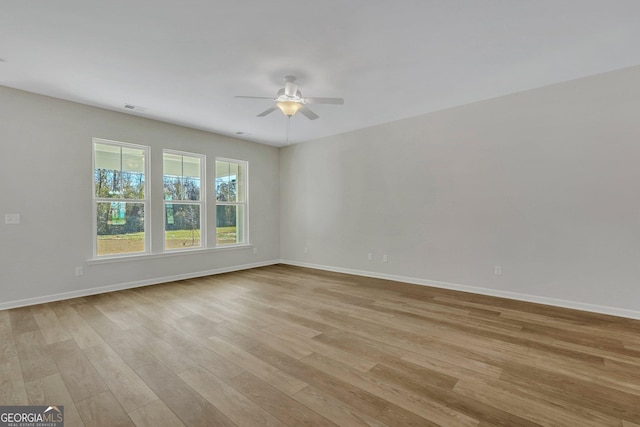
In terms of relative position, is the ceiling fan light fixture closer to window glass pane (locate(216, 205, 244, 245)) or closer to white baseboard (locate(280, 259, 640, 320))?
A: window glass pane (locate(216, 205, 244, 245))

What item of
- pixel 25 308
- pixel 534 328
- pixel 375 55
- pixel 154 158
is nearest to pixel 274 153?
pixel 154 158

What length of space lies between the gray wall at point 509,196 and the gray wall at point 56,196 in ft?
10.5

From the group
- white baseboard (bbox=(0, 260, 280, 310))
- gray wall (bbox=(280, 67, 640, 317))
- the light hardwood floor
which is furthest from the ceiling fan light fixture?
white baseboard (bbox=(0, 260, 280, 310))

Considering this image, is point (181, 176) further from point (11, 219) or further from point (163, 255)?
point (11, 219)

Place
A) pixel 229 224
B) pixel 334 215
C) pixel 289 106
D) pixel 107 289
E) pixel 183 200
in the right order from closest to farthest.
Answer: pixel 289 106 → pixel 107 289 → pixel 183 200 → pixel 334 215 → pixel 229 224

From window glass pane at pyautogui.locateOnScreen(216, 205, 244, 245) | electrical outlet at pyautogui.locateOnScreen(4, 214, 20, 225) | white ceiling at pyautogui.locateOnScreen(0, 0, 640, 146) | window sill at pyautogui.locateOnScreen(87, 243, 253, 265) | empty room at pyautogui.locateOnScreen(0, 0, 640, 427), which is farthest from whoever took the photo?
window glass pane at pyautogui.locateOnScreen(216, 205, 244, 245)

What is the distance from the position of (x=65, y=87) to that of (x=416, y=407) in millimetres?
5117

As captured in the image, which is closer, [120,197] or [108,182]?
[108,182]

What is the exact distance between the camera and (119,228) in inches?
183

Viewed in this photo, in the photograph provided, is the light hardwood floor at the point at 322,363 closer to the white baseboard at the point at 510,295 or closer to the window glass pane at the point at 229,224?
the white baseboard at the point at 510,295

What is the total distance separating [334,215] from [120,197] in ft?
12.5

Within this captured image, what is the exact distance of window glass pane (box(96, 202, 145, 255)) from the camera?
4457 mm

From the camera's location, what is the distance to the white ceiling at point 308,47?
2.28 metres

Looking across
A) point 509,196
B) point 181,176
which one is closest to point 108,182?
point 181,176
